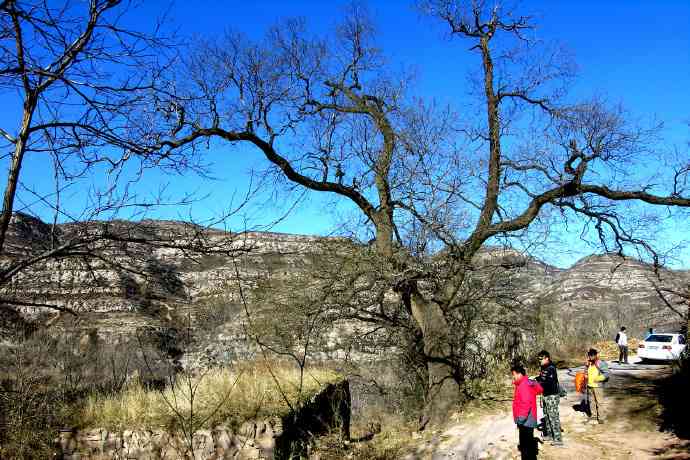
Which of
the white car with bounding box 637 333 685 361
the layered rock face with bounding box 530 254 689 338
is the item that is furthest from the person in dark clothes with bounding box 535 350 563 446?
the white car with bounding box 637 333 685 361

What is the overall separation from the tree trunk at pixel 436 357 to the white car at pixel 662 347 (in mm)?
12763

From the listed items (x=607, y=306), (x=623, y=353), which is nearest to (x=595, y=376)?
(x=623, y=353)

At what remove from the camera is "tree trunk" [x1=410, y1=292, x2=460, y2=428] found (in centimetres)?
1247

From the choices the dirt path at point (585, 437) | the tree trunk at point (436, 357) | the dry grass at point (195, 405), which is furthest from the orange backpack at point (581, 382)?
the dry grass at point (195, 405)

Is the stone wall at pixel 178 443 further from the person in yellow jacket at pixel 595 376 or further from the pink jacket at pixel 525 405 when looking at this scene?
the person in yellow jacket at pixel 595 376

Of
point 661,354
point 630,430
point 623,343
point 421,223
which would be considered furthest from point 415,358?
point 661,354

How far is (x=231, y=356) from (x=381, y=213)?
829cm

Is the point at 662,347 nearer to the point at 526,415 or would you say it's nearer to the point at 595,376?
the point at 595,376

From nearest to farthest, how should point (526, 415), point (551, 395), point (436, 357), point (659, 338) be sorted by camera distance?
point (526, 415) < point (551, 395) < point (436, 357) < point (659, 338)

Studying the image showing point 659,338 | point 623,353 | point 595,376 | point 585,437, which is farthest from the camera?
point 659,338

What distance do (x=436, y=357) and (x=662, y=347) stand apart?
533 inches

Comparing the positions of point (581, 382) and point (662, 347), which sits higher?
point (581, 382)

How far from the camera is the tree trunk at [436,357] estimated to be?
40.9 ft

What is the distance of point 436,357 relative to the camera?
12586 mm
